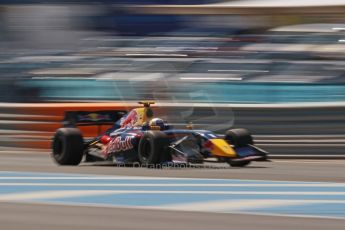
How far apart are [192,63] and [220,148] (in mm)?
14582

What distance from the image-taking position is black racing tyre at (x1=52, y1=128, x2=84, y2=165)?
13.1 metres

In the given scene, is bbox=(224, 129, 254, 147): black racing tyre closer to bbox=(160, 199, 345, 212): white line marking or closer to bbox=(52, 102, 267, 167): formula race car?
bbox=(52, 102, 267, 167): formula race car

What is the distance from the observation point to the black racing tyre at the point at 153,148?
480 inches

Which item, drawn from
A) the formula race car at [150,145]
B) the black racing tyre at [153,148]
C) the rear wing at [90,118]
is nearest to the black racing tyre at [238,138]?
the formula race car at [150,145]

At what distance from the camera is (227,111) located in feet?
51.2

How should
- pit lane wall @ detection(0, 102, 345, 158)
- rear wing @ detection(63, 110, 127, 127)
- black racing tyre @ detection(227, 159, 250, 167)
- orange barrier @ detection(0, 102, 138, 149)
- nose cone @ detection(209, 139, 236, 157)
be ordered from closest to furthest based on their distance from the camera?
nose cone @ detection(209, 139, 236, 157)
black racing tyre @ detection(227, 159, 250, 167)
rear wing @ detection(63, 110, 127, 127)
pit lane wall @ detection(0, 102, 345, 158)
orange barrier @ detection(0, 102, 138, 149)

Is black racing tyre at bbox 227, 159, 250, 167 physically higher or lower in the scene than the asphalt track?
lower

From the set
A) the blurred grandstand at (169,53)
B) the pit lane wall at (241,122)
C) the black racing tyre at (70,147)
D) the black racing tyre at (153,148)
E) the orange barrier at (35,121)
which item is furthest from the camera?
the blurred grandstand at (169,53)

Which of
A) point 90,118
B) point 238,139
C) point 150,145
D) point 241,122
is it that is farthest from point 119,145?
point 241,122

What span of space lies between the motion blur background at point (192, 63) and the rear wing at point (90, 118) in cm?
183

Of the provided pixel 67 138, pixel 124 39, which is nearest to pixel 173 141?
pixel 67 138

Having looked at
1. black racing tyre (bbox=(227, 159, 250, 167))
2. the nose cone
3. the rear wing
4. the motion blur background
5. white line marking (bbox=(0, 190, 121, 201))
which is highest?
the motion blur background

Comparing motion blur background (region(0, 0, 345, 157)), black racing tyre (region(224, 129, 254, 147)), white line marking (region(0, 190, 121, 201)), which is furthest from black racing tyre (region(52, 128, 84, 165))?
white line marking (region(0, 190, 121, 201))

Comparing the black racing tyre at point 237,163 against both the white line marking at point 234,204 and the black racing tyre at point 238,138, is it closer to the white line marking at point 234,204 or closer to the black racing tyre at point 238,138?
the black racing tyre at point 238,138
